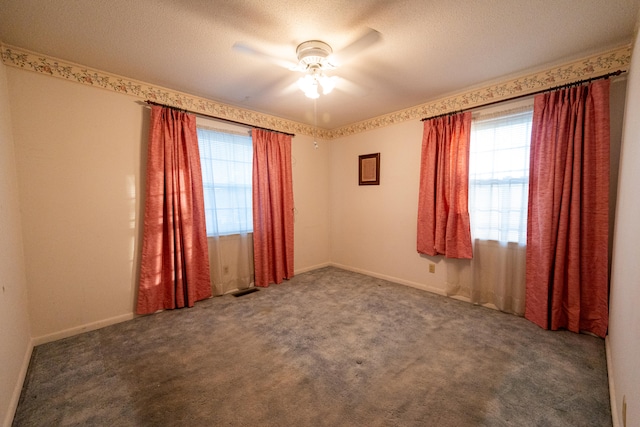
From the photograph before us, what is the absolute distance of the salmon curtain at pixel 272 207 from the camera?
3459mm

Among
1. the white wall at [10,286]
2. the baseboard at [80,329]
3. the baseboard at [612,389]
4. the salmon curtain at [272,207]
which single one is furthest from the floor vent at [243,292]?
the baseboard at [612,389]

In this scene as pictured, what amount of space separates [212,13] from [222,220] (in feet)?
7.19

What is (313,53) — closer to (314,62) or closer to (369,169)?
(314,62)

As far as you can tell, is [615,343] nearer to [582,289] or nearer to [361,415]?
[582,289]

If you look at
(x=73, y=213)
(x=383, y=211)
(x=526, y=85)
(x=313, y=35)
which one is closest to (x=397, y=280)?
(x=383, y=211)

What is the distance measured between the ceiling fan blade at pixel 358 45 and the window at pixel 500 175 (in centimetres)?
166

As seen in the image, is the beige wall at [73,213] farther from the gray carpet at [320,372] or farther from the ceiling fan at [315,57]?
the ceiling fan at [315,57]

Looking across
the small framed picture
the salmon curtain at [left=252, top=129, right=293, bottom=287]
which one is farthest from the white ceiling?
the small framed picture

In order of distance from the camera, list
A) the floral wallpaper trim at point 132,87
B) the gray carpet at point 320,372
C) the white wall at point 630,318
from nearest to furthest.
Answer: the white wall at point 630,318 < the gray carpet at point 320,372 < the floral wallpaper trim at point 132,87

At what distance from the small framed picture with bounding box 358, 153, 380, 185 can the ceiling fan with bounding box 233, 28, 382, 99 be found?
5.80 ft

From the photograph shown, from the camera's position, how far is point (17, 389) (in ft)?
5.09

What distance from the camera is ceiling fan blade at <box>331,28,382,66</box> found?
168 cm

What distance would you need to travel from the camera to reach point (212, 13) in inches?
64.4

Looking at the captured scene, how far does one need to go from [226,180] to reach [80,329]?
2022 mm
